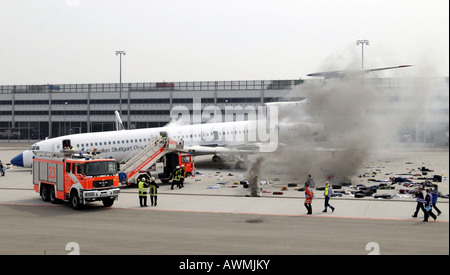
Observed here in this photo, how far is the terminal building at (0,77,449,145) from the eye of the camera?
3433 inches

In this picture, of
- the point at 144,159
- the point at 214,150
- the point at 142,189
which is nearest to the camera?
the point at 142,189

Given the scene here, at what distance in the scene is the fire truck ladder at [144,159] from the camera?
31192 millimetres

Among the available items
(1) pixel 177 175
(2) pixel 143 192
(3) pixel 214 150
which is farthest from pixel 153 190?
(3) pixel 214 150

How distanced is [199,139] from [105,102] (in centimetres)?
5894

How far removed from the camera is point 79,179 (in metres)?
22.3

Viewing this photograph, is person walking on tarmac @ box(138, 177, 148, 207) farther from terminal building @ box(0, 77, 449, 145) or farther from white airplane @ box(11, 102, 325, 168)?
terminal building @ box(0, 77, 449, 145)

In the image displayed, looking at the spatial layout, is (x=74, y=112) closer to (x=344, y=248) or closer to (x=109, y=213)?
(x=109, y=213)

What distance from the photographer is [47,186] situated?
25328 millimetres

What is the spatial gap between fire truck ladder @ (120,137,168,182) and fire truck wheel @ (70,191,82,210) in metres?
7.98

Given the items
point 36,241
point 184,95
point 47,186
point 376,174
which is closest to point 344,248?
point 36,241

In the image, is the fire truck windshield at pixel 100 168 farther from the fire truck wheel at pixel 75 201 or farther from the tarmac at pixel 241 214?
the tarmac at pixel 241 214

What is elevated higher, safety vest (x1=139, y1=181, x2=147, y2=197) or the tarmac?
safety vest (x1=139, y1=181, x2=147, y2=197)

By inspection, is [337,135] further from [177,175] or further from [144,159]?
[144,159]

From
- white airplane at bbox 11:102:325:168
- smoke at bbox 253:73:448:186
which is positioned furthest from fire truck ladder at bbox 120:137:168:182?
smoke at bbox 253:73:448:186
